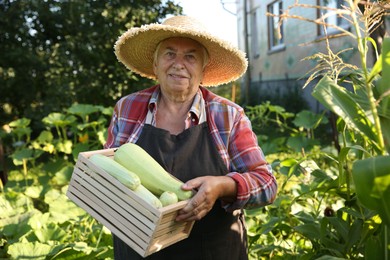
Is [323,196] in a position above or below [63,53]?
below

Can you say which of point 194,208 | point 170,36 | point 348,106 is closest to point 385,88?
point 348,106

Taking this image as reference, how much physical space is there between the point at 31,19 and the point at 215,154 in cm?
632

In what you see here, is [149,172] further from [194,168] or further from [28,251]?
[28,251]

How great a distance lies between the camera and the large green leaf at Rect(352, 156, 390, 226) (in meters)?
1.09

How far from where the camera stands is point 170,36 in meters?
1.82

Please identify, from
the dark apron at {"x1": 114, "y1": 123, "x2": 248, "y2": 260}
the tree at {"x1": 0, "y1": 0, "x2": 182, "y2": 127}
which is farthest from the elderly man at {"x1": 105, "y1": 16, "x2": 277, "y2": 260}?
the tree at {"x1": 0, "y1": 0, "x2": 182, "y2": 127}

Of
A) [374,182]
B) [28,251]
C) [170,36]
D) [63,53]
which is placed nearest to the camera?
[374,182]

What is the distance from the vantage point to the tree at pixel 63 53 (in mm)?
6629

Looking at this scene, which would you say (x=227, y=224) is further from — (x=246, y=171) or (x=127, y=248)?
(x=127, y=248)

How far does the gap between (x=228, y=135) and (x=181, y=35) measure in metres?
0.40

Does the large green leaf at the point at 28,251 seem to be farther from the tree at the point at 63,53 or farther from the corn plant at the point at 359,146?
the tree at the point at 63,53

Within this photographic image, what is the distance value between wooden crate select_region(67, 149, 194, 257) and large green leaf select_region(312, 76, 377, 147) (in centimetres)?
50

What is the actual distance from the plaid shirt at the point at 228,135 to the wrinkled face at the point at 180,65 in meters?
0.07

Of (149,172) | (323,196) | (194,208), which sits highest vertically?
(149,172)
